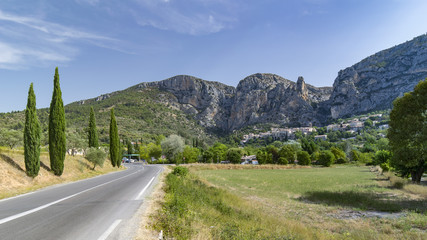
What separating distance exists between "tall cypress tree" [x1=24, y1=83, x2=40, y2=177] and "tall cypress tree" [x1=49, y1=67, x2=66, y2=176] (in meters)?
3.07

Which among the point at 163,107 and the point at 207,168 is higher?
the point at 163,107

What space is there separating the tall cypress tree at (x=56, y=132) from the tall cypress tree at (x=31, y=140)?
3.07m

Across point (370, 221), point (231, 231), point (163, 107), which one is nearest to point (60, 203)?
point (231, 231)

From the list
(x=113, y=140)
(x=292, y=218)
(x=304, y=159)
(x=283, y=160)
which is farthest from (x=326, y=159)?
(x=292, y=218)

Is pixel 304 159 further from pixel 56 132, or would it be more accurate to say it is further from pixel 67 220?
pixel 67 220

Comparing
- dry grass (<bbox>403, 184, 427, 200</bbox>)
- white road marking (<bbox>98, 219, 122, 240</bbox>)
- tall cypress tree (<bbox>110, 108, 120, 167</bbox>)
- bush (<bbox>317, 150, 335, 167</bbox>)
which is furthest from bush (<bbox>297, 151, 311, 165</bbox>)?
white road marking (<bbox>98, 219, 122, 240</bbox>)

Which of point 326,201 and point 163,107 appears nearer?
point 326,201

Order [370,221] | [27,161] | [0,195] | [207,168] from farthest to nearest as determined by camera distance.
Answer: [207,168] → [27,161] → [370,221] → [0,195]

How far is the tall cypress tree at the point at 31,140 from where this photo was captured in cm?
1788

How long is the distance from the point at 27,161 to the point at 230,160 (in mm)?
90709

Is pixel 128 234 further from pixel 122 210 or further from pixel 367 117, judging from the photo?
pixel 367 117

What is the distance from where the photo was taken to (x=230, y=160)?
342 ft

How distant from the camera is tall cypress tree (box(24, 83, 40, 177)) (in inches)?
704

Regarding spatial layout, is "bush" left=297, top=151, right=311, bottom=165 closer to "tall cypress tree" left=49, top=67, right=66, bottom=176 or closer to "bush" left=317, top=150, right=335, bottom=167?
"bush" left=317, top=150, right=335, bottom=167
